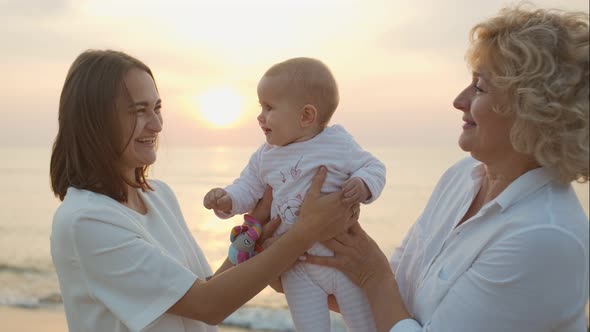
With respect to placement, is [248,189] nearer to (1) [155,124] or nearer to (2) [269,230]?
(2) [269,230]

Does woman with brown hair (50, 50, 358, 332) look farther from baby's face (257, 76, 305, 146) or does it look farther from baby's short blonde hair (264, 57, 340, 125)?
baby's short blonde hair (264, 57, 340, 125)

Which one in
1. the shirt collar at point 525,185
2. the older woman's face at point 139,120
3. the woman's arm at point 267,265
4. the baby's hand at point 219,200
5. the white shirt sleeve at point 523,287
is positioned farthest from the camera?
the baby's hand at point 219,200

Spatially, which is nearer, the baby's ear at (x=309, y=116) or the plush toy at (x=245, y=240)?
the baby's ear at (x=309, y=116)

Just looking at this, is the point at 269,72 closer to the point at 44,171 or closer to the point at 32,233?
the point at 32,233

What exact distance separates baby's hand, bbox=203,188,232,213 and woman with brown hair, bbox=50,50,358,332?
0.90ft

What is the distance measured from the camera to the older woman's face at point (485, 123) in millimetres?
2365

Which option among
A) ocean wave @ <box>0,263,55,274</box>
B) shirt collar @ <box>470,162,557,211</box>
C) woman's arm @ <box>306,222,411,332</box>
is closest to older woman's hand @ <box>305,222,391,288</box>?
woman's arm @ <box>306,222,411,332</box>

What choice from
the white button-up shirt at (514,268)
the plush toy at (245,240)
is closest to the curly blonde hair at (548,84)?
the white button-up shirt at (514,268)

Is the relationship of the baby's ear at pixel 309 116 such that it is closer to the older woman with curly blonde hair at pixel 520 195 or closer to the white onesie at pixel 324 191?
the white onesie at pixel 324 191

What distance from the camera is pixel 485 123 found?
240cm

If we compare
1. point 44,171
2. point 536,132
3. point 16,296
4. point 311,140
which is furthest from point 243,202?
point 44,171

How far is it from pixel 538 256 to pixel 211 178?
3303cm

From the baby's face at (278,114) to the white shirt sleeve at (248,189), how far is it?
238 mm

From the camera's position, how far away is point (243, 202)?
311 cm
